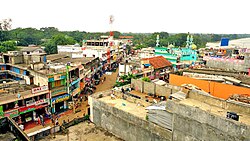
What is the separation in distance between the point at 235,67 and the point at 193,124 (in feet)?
83.4

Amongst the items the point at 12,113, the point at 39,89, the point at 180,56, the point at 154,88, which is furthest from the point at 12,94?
the point at 180,56

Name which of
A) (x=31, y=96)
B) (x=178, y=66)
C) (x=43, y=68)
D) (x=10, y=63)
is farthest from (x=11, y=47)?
(x=178, y=66)

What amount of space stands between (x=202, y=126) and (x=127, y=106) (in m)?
7.81

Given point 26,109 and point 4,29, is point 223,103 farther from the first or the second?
point 4,29

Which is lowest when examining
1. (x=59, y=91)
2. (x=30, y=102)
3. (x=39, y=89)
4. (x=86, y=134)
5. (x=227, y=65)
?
(x=86, y=134)

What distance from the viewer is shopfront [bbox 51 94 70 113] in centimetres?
2549

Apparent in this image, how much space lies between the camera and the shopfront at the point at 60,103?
1004 inches

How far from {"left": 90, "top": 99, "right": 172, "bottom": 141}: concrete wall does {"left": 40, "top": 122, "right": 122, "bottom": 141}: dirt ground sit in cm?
65

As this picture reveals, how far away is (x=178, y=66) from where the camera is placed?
151 ft

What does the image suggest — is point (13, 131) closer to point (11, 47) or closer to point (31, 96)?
point (31, 96)

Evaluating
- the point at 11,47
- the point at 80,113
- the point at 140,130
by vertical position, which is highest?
the point at 11,47

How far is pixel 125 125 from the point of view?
17203mm

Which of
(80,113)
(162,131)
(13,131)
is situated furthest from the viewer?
(80,113)

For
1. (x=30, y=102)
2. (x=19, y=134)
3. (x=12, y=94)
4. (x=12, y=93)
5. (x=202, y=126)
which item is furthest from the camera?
(x=30, y=102)
